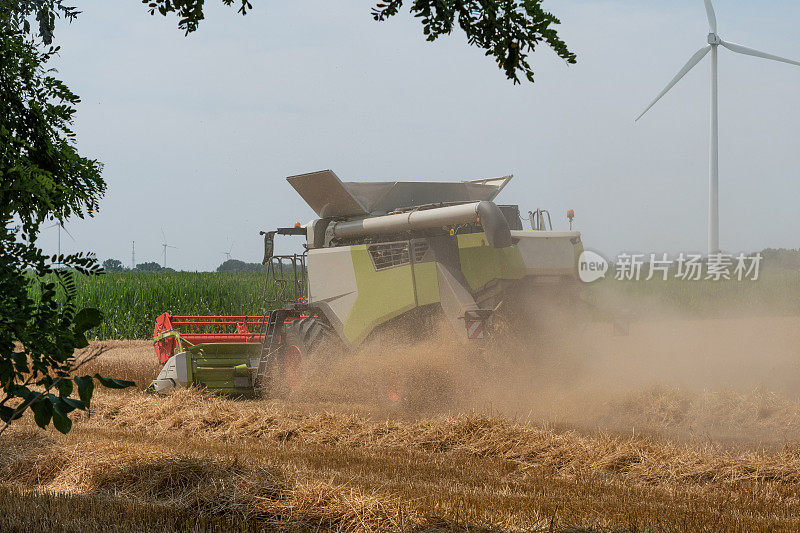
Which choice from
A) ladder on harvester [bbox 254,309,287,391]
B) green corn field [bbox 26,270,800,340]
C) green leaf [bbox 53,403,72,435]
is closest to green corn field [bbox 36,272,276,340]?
green corn field [bbox 26,270,800,340]

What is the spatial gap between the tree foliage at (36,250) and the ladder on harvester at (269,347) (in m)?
4.85

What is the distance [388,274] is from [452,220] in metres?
1.04

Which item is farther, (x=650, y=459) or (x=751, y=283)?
(x=751, y=283)

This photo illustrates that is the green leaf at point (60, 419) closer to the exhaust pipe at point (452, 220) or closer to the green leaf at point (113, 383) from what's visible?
the green leaf at point (113, 383)

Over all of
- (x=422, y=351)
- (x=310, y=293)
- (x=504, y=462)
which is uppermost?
(x=310, y=293)

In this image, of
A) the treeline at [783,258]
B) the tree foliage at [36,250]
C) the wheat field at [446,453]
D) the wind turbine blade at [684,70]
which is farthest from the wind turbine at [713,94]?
the tree foliage at [36,250]

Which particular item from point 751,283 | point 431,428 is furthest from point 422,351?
point 751,283

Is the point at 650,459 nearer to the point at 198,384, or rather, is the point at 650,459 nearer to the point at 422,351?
the point at 422,351

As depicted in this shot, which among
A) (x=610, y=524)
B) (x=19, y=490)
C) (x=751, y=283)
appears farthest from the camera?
(x=751, y=283)

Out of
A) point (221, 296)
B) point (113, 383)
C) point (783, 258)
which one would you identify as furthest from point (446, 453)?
point (783, 258)

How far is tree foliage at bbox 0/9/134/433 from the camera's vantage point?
421 centimetres

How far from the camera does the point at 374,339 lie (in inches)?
392

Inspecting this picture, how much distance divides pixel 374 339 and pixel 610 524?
5.36 meters

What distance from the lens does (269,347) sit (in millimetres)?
11016
